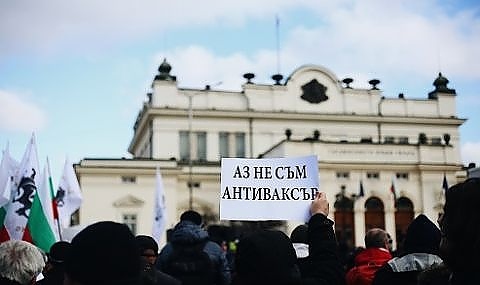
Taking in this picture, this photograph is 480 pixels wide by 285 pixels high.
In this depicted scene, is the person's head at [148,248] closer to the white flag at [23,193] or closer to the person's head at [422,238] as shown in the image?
the person's head at [422,238]

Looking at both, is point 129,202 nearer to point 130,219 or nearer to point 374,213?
point 130,219

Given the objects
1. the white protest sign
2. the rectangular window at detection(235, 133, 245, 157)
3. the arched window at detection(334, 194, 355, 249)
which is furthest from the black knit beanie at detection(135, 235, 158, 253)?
the rectangular window at detection(235, 133, 245, 157)

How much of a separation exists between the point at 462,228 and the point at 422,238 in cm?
202

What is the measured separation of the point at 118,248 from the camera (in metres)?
2.89

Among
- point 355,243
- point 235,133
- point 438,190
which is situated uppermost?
point 235,133

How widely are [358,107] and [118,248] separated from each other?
48506 mm

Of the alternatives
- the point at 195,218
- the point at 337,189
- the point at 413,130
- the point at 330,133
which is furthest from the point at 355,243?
the point at 195,218

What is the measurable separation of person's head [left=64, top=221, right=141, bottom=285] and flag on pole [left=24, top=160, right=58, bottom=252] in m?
8.53

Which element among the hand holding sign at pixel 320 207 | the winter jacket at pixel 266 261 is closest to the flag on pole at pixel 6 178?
the hand holding sign at pixel 320 207

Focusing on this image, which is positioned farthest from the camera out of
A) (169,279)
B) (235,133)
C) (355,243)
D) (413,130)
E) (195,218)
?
(413,130)

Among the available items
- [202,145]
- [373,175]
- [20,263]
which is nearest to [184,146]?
[202,145]

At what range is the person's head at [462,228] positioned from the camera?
2.79m

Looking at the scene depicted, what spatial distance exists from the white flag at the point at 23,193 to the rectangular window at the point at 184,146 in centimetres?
3474

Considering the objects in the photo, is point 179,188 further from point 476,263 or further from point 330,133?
point 476,263
